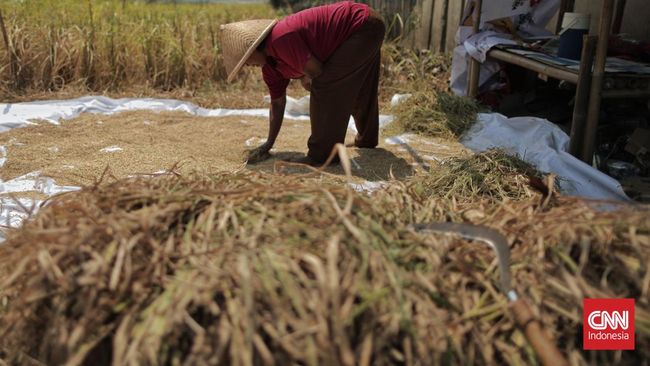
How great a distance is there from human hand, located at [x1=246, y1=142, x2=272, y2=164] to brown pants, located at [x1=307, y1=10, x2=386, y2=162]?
0.29 metres

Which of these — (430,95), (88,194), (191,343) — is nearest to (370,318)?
(191,343)

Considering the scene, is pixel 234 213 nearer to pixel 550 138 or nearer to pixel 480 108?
pixel 550 138

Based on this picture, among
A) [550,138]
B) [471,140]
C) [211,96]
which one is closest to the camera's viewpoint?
[550,138]

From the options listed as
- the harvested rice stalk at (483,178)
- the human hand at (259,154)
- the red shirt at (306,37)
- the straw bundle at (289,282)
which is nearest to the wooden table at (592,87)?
the harvested rice stalk at (483,178)

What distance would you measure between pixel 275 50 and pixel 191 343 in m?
2.15

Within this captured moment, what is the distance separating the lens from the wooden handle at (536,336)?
33.8 inches

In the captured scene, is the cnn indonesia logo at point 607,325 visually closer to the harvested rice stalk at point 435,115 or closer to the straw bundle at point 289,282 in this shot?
the straw bundle at point 289,282

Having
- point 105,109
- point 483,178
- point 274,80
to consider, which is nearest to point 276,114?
point 274,80

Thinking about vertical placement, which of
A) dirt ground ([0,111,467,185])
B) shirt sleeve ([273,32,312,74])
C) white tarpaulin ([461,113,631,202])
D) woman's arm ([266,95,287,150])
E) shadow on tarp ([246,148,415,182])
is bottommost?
shadow on tarp ([246,148,415,182])

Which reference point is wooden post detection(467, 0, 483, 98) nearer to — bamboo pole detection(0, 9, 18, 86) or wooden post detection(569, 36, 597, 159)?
wooden post detection(569, 36, 597, 159)

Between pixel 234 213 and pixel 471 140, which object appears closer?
pixel 234 213

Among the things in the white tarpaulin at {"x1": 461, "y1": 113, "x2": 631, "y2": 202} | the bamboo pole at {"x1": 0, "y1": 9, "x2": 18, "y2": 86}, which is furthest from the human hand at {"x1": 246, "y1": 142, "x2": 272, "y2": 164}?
the bamboo pole at {"x1": 0, "y1": 9, "x2": 18, "y2": 86}

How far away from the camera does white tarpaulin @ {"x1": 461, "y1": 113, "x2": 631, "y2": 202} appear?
2633 mm

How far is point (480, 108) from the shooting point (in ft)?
14.1
